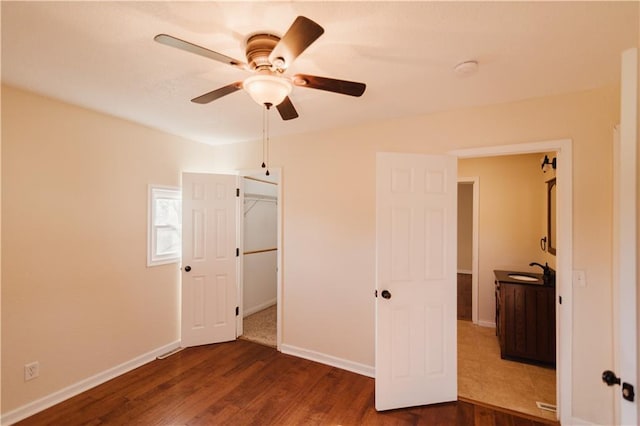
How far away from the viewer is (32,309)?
222 cm

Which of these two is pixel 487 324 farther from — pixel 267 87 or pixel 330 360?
pixel 267 87

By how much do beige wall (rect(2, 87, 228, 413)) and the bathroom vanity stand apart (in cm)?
381

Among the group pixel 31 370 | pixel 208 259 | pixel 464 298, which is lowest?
pixel 464 298

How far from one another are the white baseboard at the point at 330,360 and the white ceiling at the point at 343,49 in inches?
99.2

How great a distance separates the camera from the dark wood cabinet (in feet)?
9.41

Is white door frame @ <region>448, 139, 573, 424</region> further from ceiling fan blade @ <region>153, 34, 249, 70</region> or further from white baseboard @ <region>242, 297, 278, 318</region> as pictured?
white baseboard @ <region>242, 297, 278, 318</region>

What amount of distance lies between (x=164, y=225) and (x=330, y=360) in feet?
7.90

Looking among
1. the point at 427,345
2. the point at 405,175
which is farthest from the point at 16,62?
the point at 427,345

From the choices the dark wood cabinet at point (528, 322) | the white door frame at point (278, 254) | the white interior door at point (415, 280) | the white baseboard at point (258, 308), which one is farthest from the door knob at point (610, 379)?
the white baseboard at point (258, 308)

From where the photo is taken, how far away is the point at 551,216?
3215mm

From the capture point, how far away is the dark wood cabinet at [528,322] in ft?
9.41

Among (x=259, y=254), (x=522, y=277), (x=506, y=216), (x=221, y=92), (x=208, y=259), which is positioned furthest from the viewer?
(x=259, y=254)

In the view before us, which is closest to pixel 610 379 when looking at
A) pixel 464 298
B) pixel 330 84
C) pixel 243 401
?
pixel 330 84

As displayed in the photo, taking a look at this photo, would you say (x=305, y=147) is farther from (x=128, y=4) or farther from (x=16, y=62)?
(x=16, y=62)
